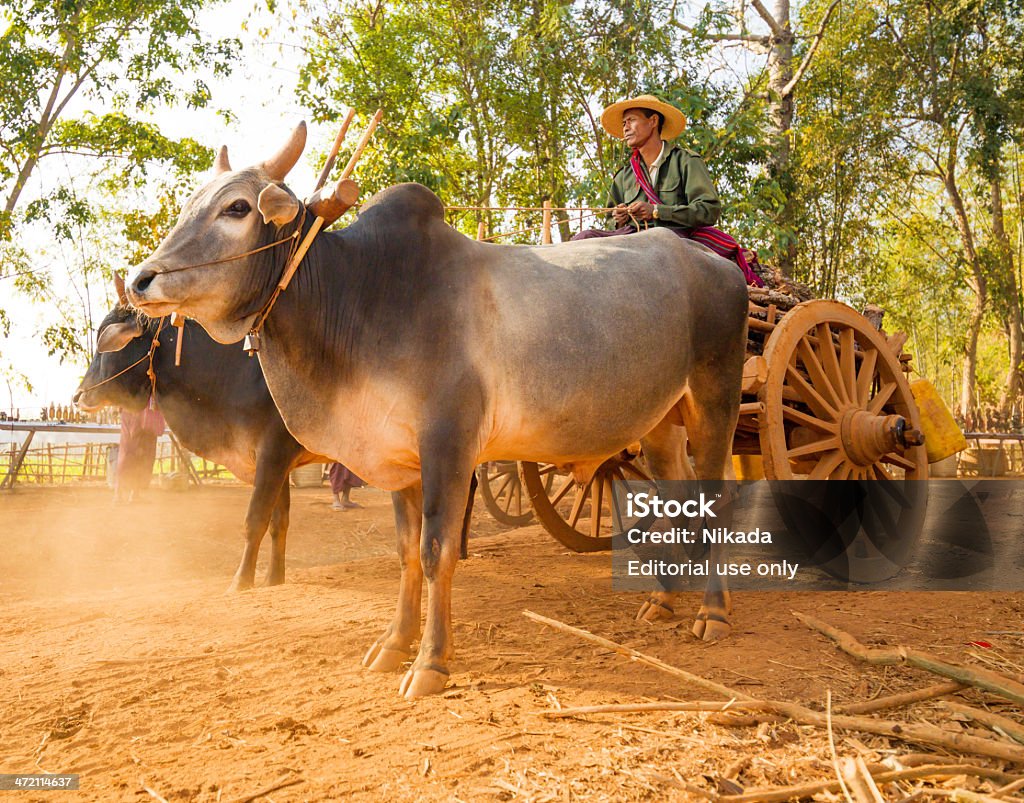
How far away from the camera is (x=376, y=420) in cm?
342

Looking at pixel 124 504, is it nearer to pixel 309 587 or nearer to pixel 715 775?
pixel 309 587

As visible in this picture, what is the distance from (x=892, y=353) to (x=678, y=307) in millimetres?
2359

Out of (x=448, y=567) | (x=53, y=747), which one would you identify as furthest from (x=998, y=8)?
(x=53, y=747)

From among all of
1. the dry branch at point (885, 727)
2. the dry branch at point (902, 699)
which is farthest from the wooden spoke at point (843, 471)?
the dry branch at point (885, 727)

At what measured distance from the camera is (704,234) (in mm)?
5008

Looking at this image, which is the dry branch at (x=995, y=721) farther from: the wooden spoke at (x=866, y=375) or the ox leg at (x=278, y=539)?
the ox leg at (x=278, y=539)

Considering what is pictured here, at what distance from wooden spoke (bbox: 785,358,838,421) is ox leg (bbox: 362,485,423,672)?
7.74 ft

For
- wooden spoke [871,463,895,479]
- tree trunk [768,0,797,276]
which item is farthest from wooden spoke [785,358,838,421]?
tree trunk [768,0,797,276]

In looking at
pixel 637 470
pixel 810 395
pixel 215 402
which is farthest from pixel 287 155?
pixel 637 470

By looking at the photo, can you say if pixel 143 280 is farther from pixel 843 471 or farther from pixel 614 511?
pixel 614 511

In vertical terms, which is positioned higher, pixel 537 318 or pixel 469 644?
pixel 537 318

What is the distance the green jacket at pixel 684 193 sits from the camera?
16.1 ft

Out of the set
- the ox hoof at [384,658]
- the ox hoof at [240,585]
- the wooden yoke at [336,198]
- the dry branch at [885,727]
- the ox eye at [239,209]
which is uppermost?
the wooden yoke at [336,198]

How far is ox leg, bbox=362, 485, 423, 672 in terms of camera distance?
355cm
